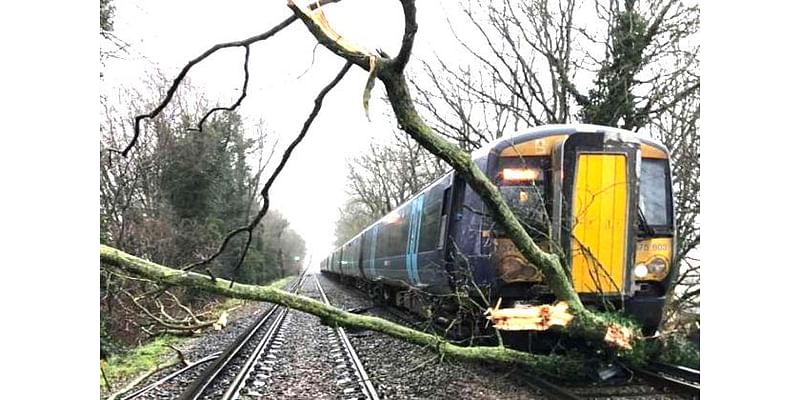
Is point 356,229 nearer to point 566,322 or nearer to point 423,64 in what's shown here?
point 423,64

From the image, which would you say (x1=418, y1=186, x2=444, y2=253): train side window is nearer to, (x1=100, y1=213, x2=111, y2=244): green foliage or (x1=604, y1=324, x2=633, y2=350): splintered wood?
(x1=604, y1=324, x2=633, y2=350): splintered wood

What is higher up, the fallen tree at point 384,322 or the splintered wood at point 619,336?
the fallen tree at point 384,322

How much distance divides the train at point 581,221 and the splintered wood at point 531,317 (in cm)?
14

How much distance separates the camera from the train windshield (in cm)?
495

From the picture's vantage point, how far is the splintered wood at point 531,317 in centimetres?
425

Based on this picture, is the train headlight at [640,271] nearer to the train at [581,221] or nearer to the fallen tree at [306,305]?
the train at [581,221]

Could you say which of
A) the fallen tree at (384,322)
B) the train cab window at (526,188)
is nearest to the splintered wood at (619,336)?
the fallen tree at (384,322)

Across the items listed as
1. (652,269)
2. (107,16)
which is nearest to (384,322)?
(652,269)

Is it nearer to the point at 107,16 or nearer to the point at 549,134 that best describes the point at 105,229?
the point at 107,16

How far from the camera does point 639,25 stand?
374 inches

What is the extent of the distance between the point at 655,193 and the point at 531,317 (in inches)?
63.9

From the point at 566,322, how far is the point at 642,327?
2.79 feet

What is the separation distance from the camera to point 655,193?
5031mm
